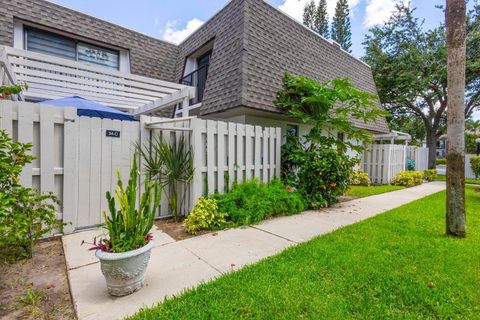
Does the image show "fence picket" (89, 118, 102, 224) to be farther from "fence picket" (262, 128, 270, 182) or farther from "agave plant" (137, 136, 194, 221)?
"fence picket" (262, 128, 270, 182)

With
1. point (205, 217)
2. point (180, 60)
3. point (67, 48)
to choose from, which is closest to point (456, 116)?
point (205, 217)

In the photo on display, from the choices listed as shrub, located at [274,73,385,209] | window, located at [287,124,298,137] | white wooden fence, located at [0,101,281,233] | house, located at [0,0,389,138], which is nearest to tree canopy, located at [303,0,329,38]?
house, located at [0,0,389,138]

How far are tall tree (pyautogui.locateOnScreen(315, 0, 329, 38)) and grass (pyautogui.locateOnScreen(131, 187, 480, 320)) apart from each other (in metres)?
28.6

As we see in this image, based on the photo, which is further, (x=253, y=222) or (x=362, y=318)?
(x=253, y=222)

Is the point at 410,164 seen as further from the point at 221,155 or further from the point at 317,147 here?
the point at 221,155

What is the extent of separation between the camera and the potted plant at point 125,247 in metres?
2.27

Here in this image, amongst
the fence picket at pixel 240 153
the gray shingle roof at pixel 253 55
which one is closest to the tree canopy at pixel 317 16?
the gray shingle roof at pixel 253 55

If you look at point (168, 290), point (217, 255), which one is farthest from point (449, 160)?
point (168, 290)

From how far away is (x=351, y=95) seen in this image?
7199mm

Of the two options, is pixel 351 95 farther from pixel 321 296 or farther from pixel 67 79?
pixel 67 79

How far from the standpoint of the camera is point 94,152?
4.29 m

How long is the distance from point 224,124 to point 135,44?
7.20m

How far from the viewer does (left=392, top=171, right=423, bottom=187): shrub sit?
10789mm

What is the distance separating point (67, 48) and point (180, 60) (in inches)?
164
